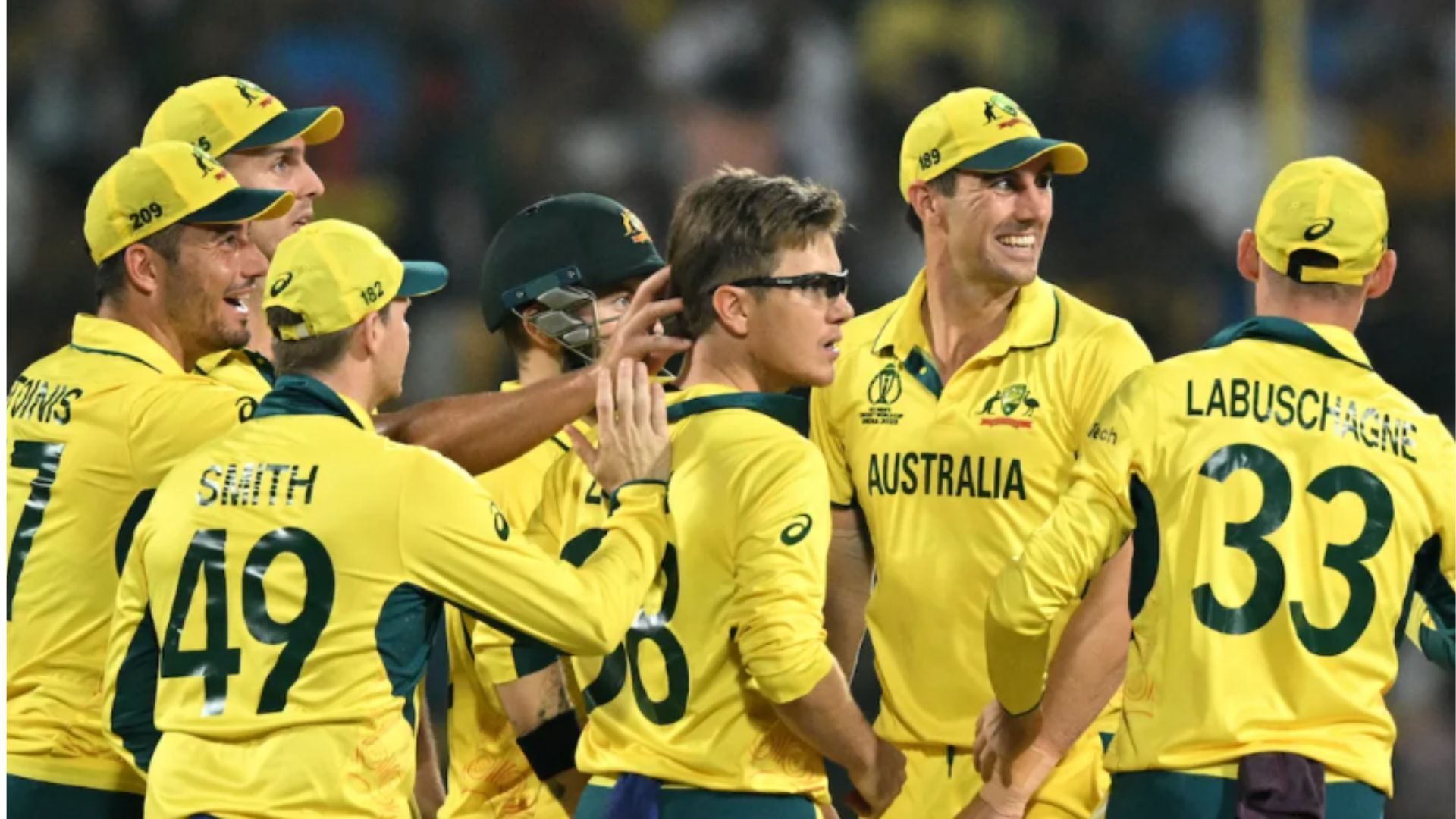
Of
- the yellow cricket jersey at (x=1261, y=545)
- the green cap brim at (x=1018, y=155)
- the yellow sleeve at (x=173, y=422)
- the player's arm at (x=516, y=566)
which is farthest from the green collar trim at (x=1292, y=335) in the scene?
the yellow sleeve at (x=173, y=422)

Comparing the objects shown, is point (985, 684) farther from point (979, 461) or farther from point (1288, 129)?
point (1288, 129)

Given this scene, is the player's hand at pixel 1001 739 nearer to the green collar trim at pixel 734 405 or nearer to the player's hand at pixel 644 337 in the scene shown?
the green collar trim at pixel 734 405

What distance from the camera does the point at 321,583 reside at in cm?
391

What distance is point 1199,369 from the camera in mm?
4191

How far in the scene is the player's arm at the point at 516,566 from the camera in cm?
395

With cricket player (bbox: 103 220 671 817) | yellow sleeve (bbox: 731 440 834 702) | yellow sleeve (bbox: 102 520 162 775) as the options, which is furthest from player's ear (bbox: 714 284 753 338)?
yellow sleeve (bbox: 102 520 162 775)

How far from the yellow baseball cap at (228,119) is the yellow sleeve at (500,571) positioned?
212 centimetres

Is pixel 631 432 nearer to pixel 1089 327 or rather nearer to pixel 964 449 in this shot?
pixel 964 449

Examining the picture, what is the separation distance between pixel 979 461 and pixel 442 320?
548cm

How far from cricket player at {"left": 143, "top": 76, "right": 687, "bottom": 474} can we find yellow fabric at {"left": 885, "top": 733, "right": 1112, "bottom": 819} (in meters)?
1.22

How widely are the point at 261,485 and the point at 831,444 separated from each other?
5.78 ft

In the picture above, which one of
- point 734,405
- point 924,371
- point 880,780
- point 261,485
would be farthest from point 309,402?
point 924,371

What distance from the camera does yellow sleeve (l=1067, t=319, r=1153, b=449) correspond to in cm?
496

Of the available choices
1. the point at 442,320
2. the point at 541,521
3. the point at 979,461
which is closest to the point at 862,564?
the point at 979,461
